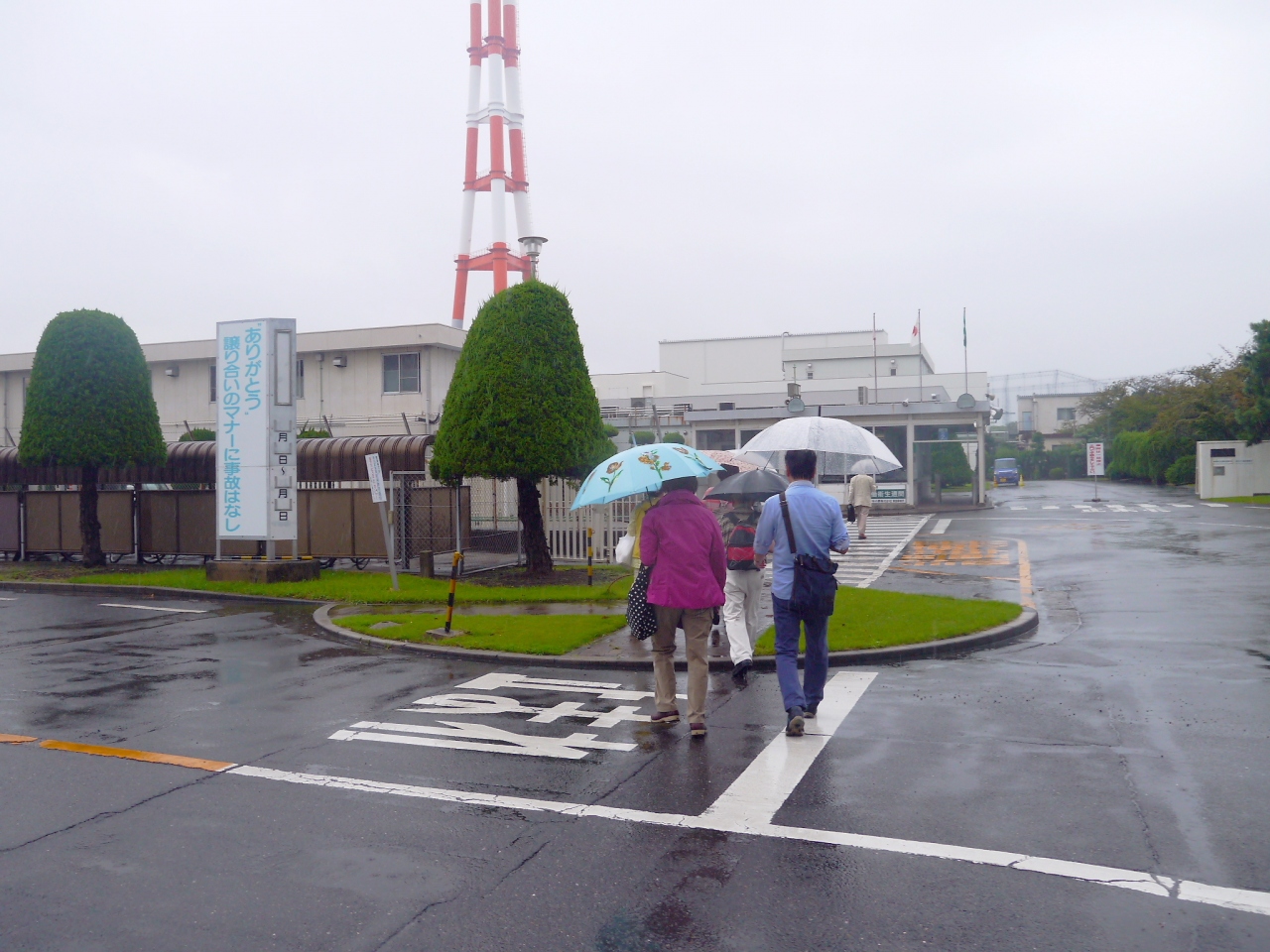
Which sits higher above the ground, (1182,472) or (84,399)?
(84,399)

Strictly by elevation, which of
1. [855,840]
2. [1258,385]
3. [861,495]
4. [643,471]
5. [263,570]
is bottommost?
[855,840]

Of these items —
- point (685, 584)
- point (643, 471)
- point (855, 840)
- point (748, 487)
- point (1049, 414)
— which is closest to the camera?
point (855, 840)

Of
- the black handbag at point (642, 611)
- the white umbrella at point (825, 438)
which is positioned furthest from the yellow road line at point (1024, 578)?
the black handbag at point (642, 611)

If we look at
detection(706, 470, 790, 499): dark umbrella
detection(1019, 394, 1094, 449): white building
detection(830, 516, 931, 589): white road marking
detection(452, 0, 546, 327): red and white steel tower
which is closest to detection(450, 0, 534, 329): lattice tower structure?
detection(452, 0, 546, 327): red and white steel tower

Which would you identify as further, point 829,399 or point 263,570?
point 829,399

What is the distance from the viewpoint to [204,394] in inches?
1479

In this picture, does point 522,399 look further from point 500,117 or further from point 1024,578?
point 500,117

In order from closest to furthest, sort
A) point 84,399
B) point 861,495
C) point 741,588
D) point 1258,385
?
point 741,588 → point 84,399 → point 861,495 → point 1258,385

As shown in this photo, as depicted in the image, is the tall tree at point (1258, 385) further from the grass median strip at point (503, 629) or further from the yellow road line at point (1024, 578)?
the grass median strip at point (503, 629)

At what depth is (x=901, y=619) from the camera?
11109 millimetres

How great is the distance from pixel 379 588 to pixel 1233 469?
38.4 metres

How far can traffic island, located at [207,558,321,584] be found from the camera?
55.3 ft

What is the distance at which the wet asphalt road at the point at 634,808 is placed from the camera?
4.07m

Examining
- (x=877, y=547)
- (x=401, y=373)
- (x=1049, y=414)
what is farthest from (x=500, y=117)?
(x=1049, y=414)
